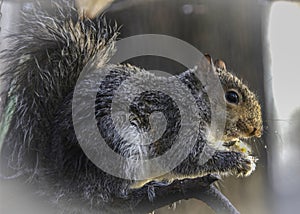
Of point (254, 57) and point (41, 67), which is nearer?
point (41, 67)

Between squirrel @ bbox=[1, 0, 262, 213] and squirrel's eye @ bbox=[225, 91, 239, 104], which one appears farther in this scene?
squirrel's eye @ bbox=[225, 91, 239, 104]

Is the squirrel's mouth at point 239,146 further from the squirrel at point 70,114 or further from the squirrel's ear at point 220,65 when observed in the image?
the squirrel's ear at point 220,65

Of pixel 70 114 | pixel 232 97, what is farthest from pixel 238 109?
pixel 70 114

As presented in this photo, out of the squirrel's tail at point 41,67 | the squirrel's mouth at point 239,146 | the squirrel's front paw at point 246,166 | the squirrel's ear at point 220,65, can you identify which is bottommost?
the squirrel's tail at point 41,67

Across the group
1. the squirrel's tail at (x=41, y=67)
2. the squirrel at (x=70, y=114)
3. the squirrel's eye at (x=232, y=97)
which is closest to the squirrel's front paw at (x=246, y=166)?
the squirrel at (x=70, y=114)

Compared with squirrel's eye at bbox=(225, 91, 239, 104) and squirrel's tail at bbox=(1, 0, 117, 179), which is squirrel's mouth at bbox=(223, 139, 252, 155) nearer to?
squirrel's eye at bbox=(225, 91, 239, 104)

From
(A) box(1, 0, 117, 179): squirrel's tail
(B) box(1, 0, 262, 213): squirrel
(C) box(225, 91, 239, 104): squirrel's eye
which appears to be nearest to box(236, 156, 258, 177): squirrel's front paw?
(B) box(1, 0, 262, 213): squirrel

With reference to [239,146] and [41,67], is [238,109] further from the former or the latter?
[41,67]
